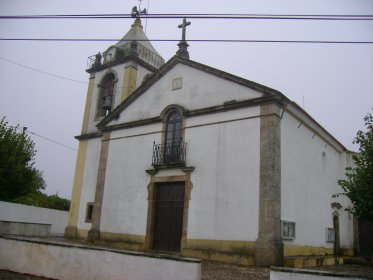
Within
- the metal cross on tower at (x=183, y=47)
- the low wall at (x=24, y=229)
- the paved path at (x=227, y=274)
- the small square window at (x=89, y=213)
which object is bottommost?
the paved path at (x=227, y=274)

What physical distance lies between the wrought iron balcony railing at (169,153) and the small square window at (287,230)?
443cm

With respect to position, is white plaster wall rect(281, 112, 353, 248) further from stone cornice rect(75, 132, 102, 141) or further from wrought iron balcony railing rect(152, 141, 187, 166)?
stone cornice rect(75, 132, 102, 141)

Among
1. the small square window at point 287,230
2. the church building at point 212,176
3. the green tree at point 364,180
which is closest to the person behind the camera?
the green tree at point 364,180

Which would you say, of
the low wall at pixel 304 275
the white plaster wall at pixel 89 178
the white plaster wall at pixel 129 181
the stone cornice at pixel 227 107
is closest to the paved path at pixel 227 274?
the low wall at pixel 304 275

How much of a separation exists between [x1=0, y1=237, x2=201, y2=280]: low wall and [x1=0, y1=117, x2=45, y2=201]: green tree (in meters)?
10.9

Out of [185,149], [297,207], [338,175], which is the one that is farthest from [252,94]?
[338,175]

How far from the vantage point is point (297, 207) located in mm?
14164

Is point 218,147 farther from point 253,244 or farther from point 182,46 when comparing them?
point 182,46

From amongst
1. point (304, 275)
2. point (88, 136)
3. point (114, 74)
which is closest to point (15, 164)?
point (88, 136)

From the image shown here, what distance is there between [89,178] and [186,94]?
24.4ft

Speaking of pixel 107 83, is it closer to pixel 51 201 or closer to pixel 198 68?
pixel 198 68

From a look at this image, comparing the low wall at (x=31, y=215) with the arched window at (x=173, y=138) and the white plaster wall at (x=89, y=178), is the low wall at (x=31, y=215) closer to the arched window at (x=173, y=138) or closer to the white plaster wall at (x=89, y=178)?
the white plaster wall at (x=89, y=178)

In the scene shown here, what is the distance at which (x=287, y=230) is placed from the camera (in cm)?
1306

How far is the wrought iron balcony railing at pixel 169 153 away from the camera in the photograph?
15211 mm
